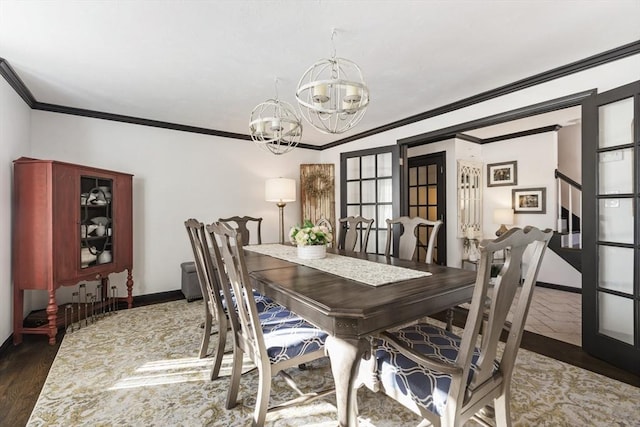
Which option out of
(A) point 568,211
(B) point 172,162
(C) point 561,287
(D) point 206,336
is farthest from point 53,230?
(A) point 568,211

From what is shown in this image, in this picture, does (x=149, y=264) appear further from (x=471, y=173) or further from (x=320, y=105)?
(x=471, y=173)

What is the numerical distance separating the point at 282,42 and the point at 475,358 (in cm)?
217

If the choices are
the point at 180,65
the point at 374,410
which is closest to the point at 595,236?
the point at 374,410

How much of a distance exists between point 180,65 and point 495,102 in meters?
2.88

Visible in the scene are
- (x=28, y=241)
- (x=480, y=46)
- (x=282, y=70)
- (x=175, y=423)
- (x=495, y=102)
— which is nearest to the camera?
(x=175, y=423)

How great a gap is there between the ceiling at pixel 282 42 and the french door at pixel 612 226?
471 millimetres

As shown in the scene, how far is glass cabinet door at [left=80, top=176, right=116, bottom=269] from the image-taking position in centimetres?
306

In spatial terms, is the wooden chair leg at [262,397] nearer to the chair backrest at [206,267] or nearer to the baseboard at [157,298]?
the chair backrest at [206,267]

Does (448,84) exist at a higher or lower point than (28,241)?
higher

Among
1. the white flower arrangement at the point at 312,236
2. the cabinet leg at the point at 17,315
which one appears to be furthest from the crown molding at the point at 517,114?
the cabinet leg at the point at 17,315

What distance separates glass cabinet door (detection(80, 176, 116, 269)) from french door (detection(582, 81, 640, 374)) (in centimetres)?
448

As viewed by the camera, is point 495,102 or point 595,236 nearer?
point 595,236

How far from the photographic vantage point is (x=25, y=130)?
121 inches

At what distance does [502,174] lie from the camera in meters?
5.06
